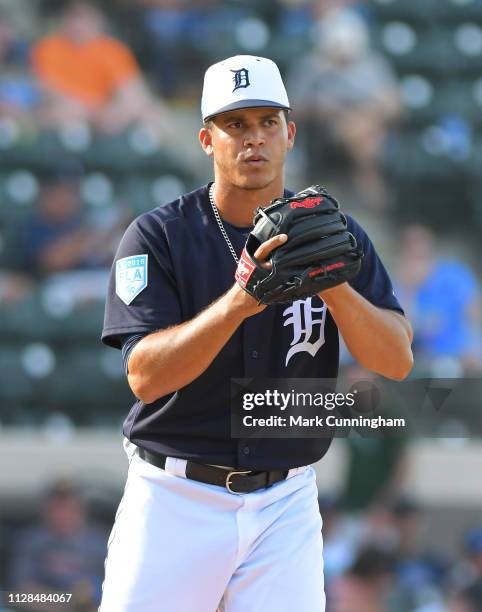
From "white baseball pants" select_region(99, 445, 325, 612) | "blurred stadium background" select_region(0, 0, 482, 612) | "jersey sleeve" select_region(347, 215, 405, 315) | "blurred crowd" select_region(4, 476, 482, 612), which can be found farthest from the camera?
"blurred stadium background" select_region(0, 0, 482, 612)

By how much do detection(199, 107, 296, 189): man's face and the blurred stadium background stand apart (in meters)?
2.86

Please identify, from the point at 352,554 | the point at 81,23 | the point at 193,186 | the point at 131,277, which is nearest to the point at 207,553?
the point at 131,277

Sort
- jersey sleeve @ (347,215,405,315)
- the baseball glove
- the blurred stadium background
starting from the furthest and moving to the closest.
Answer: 1. the blurred stadium background
2. jersey sleeve @ (347,215,405,315)
3. the baseball glove

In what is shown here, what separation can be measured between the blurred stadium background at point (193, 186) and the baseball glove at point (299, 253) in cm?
302

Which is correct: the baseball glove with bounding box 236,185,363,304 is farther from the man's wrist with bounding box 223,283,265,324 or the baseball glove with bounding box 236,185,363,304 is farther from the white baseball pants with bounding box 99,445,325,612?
the white baseball pants with bounding box 99,445,325,612

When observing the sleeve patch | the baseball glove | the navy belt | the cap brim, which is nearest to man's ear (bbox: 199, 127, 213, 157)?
the cap brim

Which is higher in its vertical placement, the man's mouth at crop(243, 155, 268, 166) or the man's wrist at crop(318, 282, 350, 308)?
the man's mouth at crop(243, 155, 268, 166)

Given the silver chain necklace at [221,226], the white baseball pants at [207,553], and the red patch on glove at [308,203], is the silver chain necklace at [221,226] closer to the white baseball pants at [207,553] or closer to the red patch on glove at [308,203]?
the red patch on glove at [308,203]

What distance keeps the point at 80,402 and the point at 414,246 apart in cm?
198

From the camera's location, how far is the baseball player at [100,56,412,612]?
2.59 meters

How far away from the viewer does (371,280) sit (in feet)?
8.89

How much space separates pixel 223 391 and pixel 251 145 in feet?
1.81

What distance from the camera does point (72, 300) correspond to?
613 cm

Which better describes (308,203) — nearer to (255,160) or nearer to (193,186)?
(255,160)
